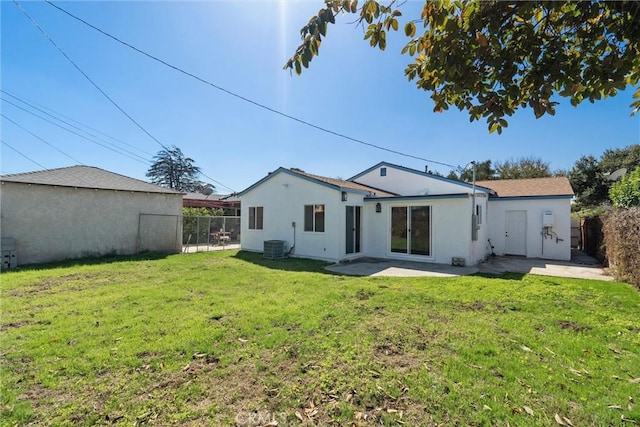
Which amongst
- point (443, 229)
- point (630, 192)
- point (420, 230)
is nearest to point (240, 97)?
point (420, 230)

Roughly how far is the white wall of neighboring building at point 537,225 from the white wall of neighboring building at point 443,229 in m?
2.37

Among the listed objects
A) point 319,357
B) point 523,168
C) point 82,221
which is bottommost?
point 319,357

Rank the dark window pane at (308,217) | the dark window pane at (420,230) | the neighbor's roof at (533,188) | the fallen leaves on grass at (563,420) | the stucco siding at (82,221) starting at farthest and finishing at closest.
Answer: the neighbor's roof at (533,188), the dark window pane at (308,217), the dark window pane at (420,230), the stucco siding at (82,221), the fallen leaves on grass at (563,420)

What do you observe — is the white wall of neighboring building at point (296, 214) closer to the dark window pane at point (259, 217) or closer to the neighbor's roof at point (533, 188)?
the dark window pane at point (259, 217)

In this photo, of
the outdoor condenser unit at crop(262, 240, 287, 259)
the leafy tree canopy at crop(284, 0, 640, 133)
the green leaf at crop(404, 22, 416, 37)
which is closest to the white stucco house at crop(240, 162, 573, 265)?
the outdoor condenser unit at crop(262, 240, 287, 259)

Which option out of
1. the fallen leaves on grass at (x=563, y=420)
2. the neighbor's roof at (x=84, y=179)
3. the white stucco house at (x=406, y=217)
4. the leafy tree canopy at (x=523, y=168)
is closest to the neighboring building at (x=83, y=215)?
the neighbor's roof at (x=84, y=179)

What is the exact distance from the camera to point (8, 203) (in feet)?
31.9

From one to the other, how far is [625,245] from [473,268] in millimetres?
3714

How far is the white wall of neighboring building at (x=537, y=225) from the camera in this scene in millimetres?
11922

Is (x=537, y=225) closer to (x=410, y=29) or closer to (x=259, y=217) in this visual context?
(x=259, y=217)

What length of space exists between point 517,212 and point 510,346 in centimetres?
1147

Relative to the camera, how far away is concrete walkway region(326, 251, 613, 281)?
8797 millimetres

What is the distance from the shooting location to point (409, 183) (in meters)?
12.7

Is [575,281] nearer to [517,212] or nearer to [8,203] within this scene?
[517,212]
